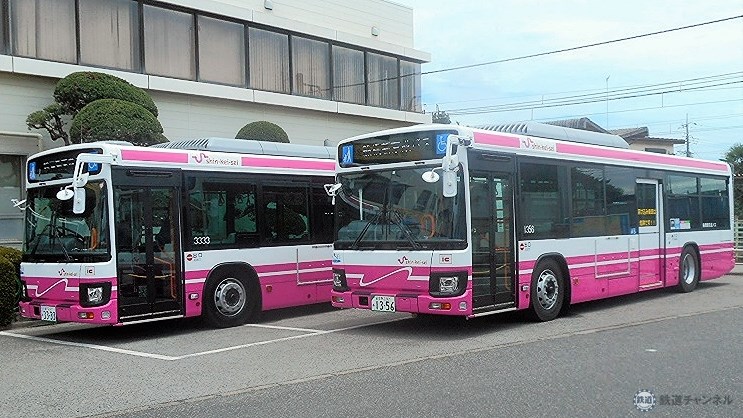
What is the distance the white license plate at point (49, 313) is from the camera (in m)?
11.6

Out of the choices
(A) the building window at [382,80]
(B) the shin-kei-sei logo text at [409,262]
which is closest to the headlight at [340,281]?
(B) the shin-kei-sei logo text at [409,262]

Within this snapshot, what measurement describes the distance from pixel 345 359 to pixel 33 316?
17.3 feet

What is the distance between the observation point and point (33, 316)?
11.9 metres

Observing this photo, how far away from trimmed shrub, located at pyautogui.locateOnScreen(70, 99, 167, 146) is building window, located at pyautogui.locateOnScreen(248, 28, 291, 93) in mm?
6997

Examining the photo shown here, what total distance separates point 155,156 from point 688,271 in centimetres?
1156

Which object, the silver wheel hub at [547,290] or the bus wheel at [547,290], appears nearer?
the bus wheel at [547,290]

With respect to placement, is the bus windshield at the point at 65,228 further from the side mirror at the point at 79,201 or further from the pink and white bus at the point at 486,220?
the pink and white bus at the point at 486,220

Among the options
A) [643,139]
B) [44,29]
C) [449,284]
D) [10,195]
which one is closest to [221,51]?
[44,29]

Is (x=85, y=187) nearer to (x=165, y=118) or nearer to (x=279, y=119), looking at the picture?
(x=165, y=118)

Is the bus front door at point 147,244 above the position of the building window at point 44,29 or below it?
below

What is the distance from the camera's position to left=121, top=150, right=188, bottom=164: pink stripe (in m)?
11.7

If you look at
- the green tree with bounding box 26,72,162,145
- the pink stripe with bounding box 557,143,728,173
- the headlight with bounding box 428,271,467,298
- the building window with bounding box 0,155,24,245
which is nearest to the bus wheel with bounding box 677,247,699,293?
the pink stripe with bounding box 557,143,728,173

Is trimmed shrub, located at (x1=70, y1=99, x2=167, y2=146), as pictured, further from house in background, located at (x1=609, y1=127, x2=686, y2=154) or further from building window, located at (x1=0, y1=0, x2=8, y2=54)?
house in background, located at (x1=609, y1=127, x2=686, y2=154)

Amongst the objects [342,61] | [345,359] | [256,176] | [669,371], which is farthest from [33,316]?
[342,61]
